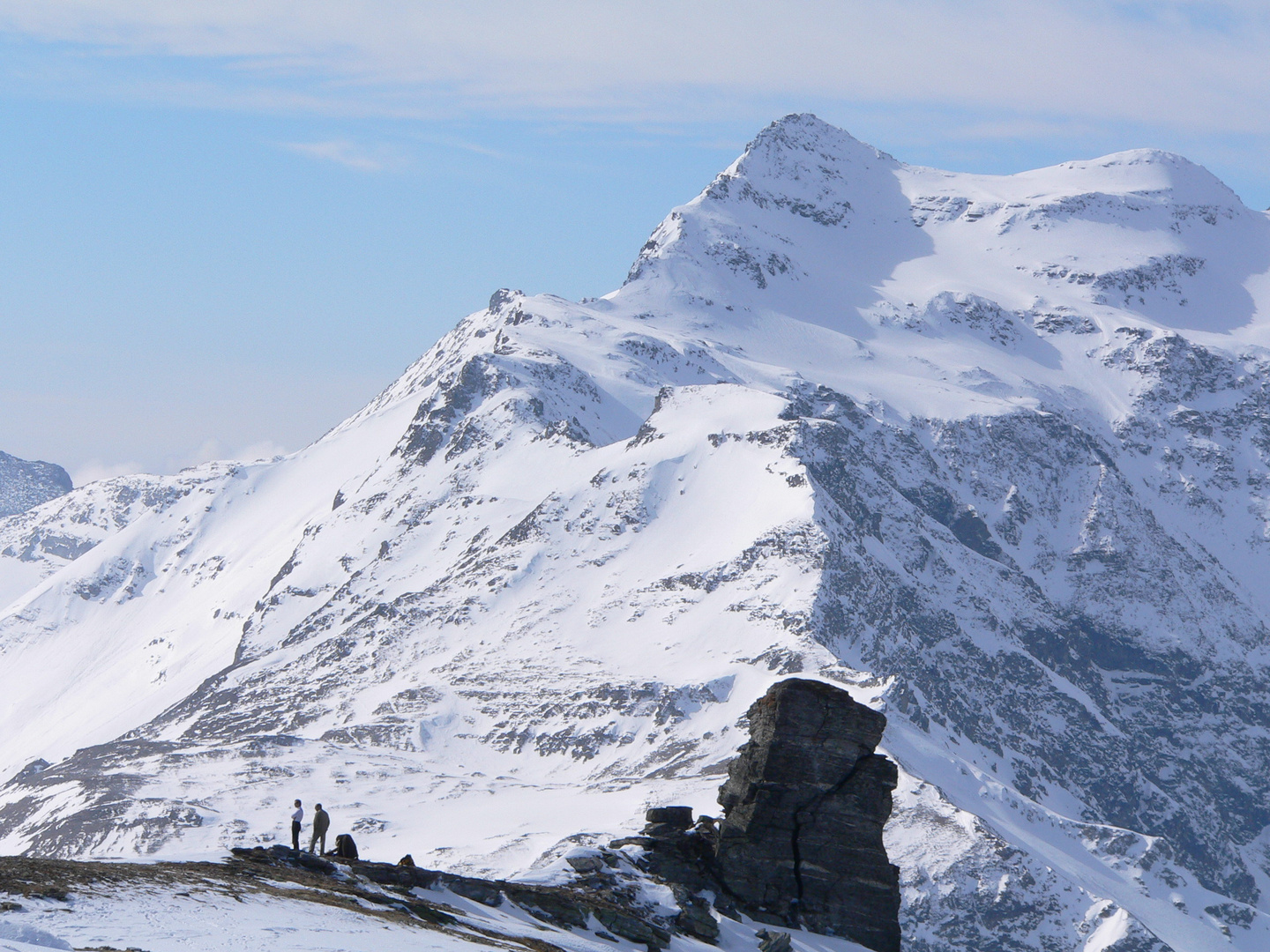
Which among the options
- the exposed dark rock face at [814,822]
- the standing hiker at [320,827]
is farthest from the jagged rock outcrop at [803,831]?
the standing hiker at [320,827]

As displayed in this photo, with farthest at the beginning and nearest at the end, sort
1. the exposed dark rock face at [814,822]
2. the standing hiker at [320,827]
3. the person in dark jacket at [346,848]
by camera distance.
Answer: the exposed dark rock face at [814,822] → the standing hiker at [320,827] → the person in dark jacket at [346,848]

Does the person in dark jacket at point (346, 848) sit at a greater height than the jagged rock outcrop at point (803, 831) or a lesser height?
greater

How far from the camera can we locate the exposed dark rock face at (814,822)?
86.8 m

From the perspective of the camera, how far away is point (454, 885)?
71938 millimetres

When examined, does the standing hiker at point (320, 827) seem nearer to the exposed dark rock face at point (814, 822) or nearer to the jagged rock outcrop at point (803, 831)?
the jagged rock outcrop at point (803, 831)

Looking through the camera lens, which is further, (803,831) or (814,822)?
(814,822)

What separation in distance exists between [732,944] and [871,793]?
12990 mm

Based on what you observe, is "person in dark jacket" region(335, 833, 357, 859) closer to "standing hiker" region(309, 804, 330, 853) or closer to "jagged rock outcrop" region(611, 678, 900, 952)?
"standing hiker" region(309, 804, 330, 853)

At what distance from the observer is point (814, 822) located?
88.1 metres

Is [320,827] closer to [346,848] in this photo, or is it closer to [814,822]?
[346,848]

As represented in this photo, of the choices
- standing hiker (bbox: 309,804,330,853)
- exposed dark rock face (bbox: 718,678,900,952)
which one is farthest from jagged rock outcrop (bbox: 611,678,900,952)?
standing hiker (bbox: 309,804,330,853)

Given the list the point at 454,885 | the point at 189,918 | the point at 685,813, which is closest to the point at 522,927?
the point at 454,885

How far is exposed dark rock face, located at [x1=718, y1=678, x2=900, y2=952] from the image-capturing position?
86.8 m

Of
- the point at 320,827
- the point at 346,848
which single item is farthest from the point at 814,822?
the point at 320,827
